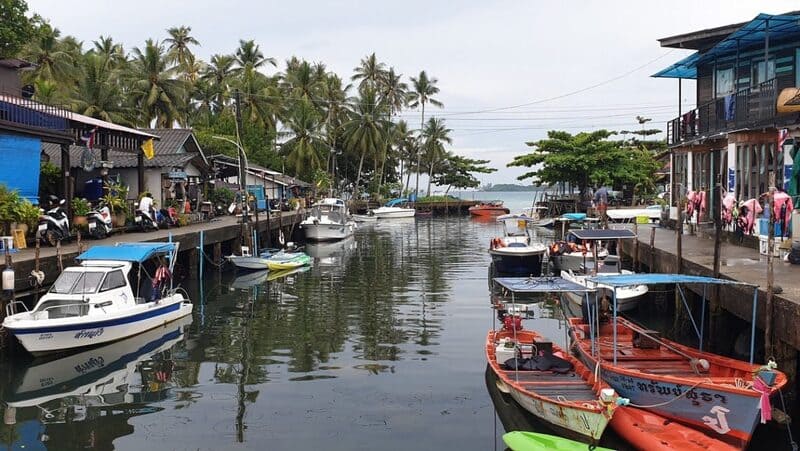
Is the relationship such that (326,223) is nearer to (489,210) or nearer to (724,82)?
(724,82)

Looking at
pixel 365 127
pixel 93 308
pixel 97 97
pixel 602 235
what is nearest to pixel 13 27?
pixel 97 97

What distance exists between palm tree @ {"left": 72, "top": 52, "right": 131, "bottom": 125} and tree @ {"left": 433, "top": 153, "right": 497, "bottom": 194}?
170 feet

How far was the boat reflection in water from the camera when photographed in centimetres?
1137

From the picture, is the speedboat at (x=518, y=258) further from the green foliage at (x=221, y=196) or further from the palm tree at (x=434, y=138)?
the palm tree at (x=434, y=138)

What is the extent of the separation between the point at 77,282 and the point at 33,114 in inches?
357

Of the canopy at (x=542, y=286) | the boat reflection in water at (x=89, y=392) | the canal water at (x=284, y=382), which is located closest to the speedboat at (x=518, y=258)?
the canal water at (x=284, y=382)

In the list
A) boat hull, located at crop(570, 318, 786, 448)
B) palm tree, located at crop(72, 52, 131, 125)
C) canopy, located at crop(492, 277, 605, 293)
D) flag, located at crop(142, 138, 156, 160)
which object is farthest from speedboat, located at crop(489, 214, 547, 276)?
palm tree, located at crop(72, 52, 131, 125)

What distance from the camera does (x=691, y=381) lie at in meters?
9.98

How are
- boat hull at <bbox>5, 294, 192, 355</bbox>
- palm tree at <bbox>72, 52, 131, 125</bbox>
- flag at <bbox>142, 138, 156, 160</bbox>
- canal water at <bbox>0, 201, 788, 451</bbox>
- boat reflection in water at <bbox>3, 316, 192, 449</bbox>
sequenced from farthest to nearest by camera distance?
palm tree at <bbox>72, 52, 131, 125</bbox> → flag at <bbox>142, 138, 156, 160</bbox> → boat hull at <bbox>5, 294, 192, 355</bbox> → boat reflection in water at <bbox>3, 316, 192, 449</bbox> → canal water at <bbox>0, 201, 788, 451</bbox>

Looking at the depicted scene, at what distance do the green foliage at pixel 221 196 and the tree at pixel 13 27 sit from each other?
1292 centimetres

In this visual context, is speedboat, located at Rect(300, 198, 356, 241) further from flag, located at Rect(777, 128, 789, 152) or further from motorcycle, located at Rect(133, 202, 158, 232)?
flag, located at Rect(777, 128, 789, 152)

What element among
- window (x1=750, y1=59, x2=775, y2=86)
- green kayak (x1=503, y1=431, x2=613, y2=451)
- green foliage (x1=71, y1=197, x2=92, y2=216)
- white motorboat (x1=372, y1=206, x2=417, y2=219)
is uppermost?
window (x1=750, y1=59, x2=775, y2=86)

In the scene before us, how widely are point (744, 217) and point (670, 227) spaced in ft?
34.3

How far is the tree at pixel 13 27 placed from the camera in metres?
33.7
